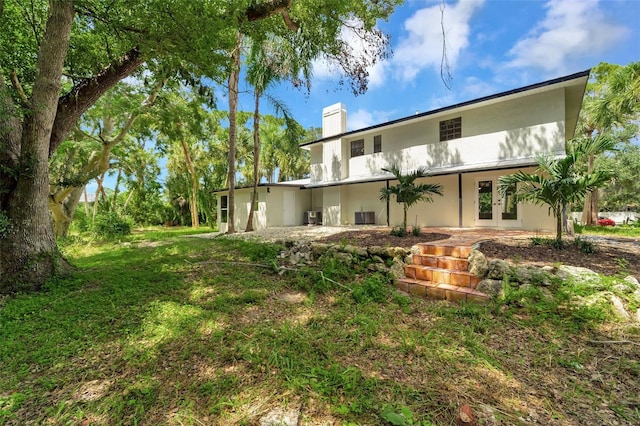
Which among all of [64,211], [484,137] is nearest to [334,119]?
[484,137]

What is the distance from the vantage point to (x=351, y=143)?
1445 cm

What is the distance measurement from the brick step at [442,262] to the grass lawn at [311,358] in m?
0.96

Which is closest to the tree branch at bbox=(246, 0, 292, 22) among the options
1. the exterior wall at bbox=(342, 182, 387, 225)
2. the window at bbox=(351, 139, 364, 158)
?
the window at bbox=(351, 139, 364, 158)

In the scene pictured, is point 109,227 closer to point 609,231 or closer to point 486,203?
point 486,203

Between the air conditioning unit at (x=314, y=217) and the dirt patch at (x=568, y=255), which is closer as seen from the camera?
the dirt patch at (x=568, y=255)

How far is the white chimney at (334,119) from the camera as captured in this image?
49.0ft

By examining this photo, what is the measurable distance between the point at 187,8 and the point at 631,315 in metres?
7.67

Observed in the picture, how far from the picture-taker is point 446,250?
17.1 ft

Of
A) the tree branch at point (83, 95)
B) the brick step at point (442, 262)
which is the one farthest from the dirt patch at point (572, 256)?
the tree branch at point (83, 95)

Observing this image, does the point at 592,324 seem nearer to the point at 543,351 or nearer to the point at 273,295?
the point at 543,351

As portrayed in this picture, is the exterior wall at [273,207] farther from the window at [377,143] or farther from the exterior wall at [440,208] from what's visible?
the exterior wall at [440,208]

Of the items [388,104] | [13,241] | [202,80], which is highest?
[388,104]

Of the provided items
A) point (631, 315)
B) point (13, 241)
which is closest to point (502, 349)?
point (631, 315)

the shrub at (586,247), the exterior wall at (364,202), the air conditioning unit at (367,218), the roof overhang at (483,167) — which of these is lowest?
the shrub at (586,247)
